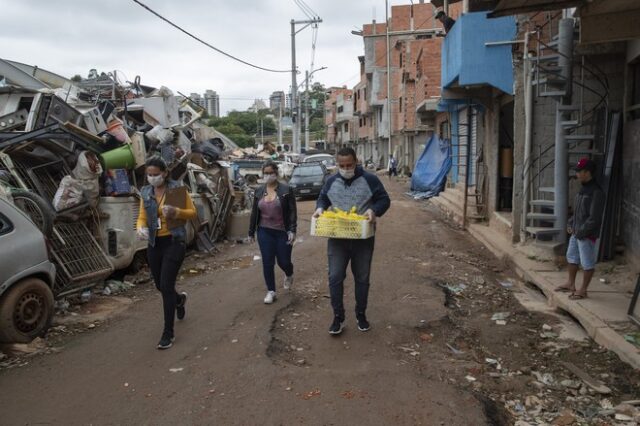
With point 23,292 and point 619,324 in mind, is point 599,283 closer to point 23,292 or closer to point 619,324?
point 619,324

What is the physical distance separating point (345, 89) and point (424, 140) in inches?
1737

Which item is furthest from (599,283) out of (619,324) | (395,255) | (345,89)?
(345,89)

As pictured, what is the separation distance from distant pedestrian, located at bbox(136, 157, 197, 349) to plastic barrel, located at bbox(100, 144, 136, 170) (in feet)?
13.2

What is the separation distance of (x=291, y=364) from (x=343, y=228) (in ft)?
4.31

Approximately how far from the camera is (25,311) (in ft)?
18.2

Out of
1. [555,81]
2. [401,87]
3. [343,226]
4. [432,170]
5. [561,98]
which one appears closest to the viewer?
[343,226]

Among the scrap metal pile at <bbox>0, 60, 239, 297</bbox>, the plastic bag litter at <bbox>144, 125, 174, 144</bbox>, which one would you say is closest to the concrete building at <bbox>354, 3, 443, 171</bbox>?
the scrap metal pile at <bbox>0, 60, 239, 297</bbox>

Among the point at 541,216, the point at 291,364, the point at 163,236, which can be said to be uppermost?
the point at 163,236

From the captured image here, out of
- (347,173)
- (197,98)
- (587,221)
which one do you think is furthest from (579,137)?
(197,98)

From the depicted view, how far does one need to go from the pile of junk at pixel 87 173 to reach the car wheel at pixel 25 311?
0.45 metres

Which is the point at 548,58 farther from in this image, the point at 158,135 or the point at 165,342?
the point at 158,135

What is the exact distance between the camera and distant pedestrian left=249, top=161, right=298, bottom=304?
664 centimetres

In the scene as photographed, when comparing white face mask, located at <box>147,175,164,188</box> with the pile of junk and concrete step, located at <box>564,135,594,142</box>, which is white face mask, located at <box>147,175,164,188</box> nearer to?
the pile of junk

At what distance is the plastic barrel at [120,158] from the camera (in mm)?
8938
